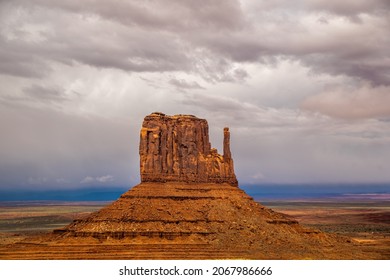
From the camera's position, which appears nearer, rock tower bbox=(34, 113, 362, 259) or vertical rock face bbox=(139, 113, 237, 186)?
rock tower bbox=(34, 113, 362, 259)

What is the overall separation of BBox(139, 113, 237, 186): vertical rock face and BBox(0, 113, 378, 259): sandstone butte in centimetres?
19

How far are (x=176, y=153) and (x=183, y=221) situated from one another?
57.0 feet

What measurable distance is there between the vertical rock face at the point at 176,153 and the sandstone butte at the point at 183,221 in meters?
0.19

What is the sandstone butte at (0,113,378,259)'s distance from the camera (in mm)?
118250

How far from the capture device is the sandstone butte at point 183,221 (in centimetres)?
11825

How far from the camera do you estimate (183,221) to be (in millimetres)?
128750

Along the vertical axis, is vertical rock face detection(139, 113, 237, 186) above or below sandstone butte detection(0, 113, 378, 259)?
above

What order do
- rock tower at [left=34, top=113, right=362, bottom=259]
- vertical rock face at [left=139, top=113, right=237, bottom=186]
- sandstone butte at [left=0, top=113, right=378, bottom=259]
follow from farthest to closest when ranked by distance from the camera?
vertical rock face at [left=139, top=113, right=237, bottom=186]
rock tower at [left=34, top=113, right=362, bottom=259]
sandstone butte at [left=0, top=113, right=378, bottom=259]

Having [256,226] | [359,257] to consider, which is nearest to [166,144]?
[256,226]

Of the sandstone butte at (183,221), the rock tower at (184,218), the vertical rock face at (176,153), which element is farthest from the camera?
the vertical rock face at (176,153)

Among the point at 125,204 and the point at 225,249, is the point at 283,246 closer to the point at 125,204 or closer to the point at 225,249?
the point at 225,249

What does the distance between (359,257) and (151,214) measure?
116 ft
